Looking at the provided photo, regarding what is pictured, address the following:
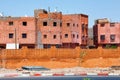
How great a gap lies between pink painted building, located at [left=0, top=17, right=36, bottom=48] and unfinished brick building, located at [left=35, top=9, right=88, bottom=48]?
1.47 metres

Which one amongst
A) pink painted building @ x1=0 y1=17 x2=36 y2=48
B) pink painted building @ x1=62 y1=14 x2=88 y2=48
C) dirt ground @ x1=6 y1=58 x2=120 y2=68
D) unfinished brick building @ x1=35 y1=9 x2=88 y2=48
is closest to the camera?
dirt ground @ x1=6 y1=58 x2=120 y2=68

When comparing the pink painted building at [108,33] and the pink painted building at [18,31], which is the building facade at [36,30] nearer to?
the pink painted building at [18,31]

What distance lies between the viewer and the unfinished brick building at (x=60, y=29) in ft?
215

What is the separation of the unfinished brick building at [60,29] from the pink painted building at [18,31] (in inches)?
57.7

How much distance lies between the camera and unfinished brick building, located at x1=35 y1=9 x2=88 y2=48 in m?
65.6

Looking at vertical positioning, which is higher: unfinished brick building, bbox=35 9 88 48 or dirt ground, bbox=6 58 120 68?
unfinished brick building, bbox=35 9 88 48

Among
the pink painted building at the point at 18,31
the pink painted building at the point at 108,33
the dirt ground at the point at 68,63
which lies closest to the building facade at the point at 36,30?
the pink painted building at the point at 18,31

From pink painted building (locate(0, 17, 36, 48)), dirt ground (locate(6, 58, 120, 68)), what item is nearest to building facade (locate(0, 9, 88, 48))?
pink painted building (locate(0, 17, 36, 48))

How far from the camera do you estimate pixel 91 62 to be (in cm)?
5544

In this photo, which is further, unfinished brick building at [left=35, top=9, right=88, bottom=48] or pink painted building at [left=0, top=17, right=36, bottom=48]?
unfinished brick building at [left=35, top=9, right=88, bottom=48]

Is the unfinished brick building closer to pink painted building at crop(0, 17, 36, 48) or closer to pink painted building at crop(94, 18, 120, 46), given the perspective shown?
pink painted building at crop(0, 17, 36, 48)

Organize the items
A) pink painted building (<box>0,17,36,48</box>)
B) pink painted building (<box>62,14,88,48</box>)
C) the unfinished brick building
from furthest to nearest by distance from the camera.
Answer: pink painted building (<box>62,14,88,48</box>), the unfinished brick building, pink painted building (<box>0,17,36,48</box>)

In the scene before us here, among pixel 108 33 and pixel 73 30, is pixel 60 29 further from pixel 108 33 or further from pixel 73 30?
pixel 108 33

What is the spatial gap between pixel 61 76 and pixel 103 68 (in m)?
8.00
